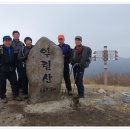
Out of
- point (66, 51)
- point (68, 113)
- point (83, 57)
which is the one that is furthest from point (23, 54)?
point (68, 113)

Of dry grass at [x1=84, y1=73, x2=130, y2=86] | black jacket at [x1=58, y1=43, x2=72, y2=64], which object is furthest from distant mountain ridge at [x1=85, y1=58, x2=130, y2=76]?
black jacket at [x1=58, y1=43, x2=72, y2=64]

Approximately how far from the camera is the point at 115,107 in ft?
42.0

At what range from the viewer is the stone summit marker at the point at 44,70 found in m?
12.7

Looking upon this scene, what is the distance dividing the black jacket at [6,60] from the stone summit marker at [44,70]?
0.43 meters

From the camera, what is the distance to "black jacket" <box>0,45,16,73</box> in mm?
12492

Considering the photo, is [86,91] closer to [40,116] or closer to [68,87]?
[68,87]

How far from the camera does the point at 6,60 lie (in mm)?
12562

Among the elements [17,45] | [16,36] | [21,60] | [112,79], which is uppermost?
[16,36]

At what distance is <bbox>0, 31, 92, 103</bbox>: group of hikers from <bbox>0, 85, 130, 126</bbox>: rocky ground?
0.42 m

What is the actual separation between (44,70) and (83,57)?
113 centimetres

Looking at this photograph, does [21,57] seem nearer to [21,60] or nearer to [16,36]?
[21,60]

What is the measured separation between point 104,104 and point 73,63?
1.43 m

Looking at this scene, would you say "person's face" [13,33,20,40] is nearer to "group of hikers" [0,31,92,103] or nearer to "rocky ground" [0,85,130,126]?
"group of hikers" [0,31,92,103]

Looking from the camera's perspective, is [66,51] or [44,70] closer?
[44,70]
